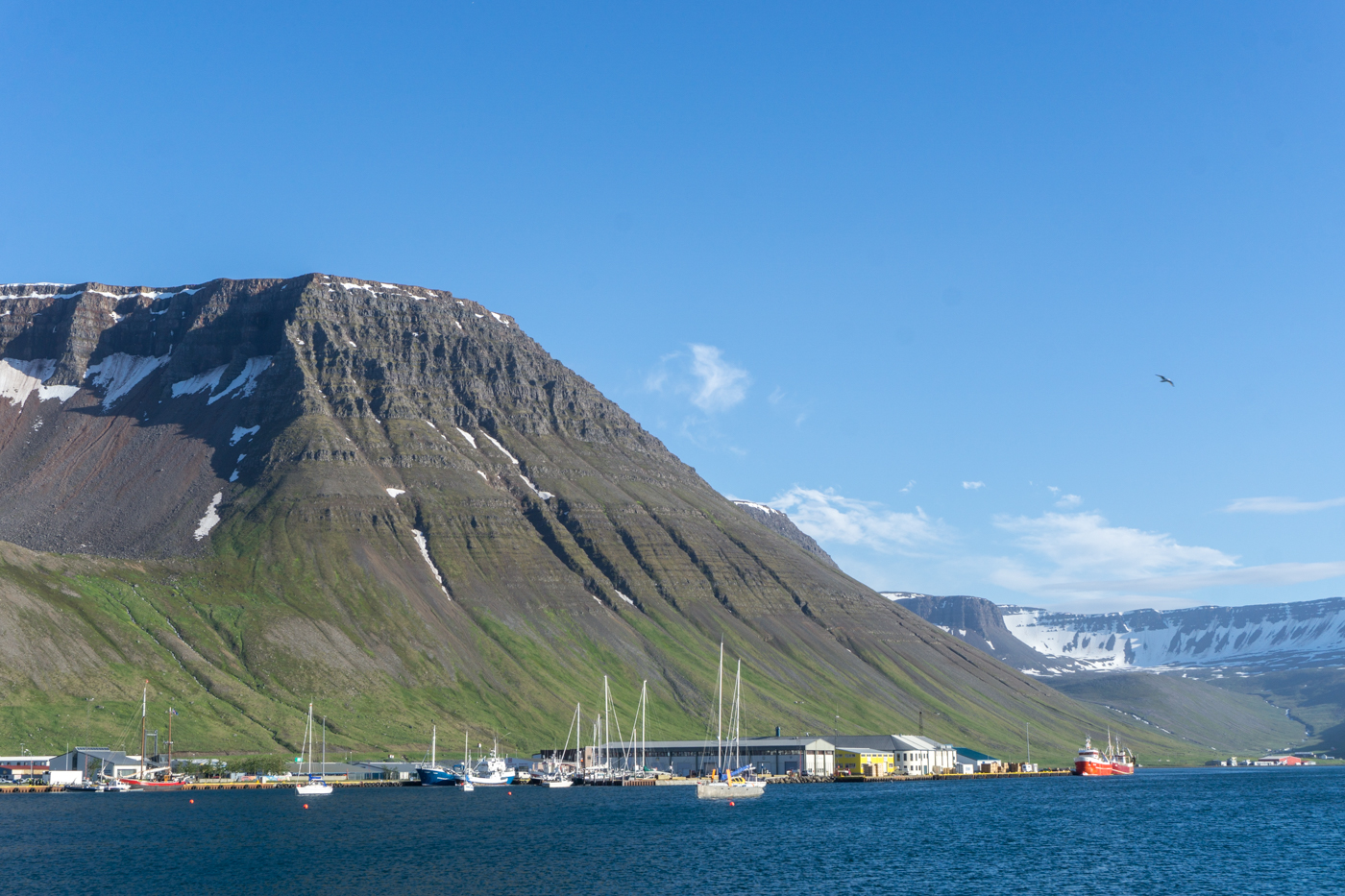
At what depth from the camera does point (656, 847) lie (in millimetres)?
115438

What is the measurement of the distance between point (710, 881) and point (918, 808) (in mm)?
79200

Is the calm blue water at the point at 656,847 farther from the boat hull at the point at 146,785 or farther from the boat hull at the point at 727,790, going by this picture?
the boat hull at the point at 146,785

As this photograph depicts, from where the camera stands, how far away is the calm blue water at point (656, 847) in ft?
307

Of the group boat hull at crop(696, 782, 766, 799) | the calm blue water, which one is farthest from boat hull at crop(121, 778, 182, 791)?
boat hull at crop(696, 782, 766, 799)

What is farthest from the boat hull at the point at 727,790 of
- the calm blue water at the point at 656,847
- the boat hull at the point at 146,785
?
the boat hull at the point at 146,785

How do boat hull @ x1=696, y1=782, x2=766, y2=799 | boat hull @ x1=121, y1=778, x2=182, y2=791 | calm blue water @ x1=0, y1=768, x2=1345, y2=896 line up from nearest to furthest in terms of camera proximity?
calm blue water @ x1=0, y1=768, x2=1345, y2=896, boat hull @ x1=696, y1=782, x2=766, y2=799, boat hull @ x1=121, y1=778, x2=182, y2=791

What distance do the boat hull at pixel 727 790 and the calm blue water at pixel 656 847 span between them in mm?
4031

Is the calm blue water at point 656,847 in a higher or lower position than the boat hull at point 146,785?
higher

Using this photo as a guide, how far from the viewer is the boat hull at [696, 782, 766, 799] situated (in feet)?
582

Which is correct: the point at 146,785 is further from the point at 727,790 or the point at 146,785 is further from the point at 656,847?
the point at 656,847

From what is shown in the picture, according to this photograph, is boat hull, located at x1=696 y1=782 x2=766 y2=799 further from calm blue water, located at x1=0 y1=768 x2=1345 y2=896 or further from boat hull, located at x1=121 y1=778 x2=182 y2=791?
boat hull, located at x1=121 y1=778 x2=182 y2=791

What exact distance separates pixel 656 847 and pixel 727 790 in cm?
6508

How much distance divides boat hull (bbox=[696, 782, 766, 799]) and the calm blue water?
4031 millimetres

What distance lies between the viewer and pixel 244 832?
415 ft
